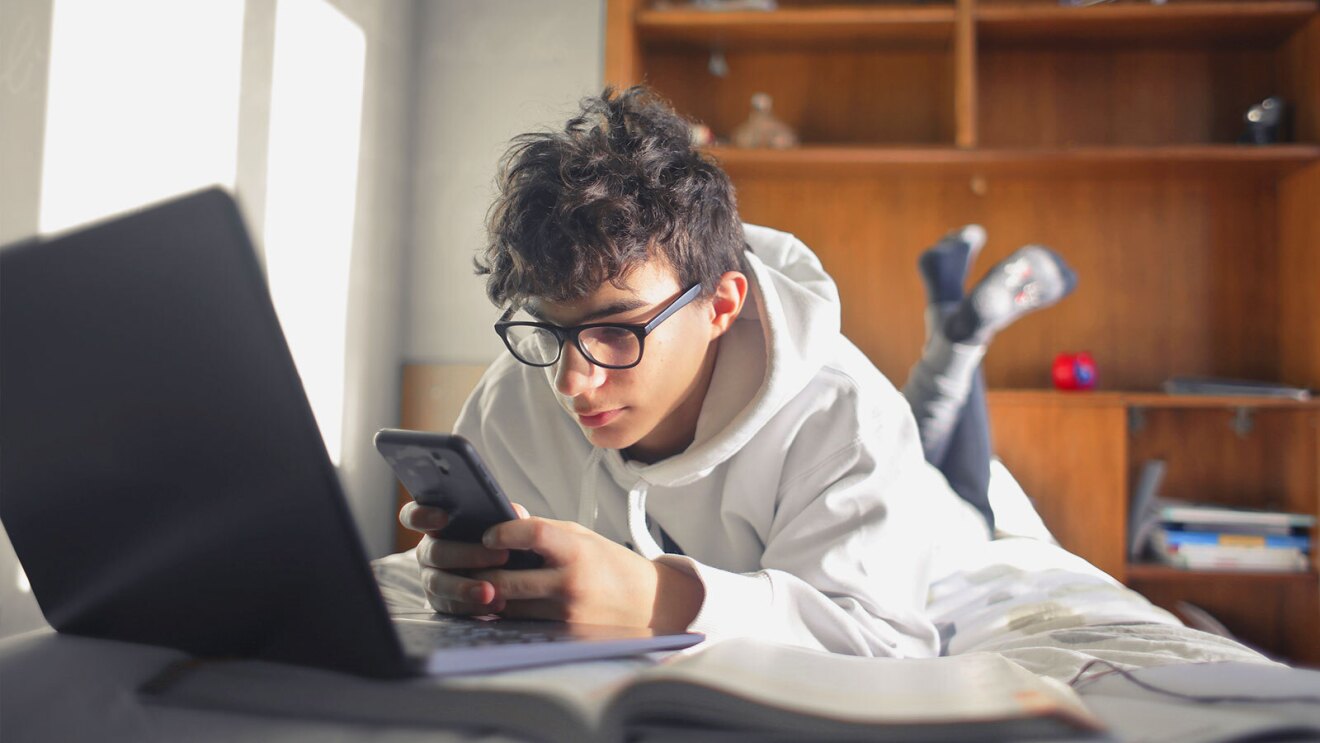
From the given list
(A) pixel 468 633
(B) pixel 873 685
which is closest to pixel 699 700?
(B) pixel 873 685

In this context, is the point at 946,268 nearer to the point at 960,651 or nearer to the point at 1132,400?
the point at 1132,400

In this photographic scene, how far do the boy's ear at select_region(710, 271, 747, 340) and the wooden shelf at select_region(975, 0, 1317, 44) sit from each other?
5.21 feet

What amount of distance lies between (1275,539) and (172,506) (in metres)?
2.37

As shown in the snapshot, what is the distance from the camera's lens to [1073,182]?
249 centimetres

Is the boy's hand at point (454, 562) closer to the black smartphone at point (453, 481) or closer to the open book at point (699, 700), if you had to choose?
the black smartphone at point (453, 481)

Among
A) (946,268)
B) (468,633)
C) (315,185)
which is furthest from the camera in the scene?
(946,268)

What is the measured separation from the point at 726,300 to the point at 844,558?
0.31 m

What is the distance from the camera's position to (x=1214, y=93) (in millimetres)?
2461

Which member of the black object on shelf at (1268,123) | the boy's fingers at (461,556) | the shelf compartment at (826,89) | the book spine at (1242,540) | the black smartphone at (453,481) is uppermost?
the shelf compartment at (826,89)

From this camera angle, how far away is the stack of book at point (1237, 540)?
2.13 meters

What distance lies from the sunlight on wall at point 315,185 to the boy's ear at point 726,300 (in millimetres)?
912

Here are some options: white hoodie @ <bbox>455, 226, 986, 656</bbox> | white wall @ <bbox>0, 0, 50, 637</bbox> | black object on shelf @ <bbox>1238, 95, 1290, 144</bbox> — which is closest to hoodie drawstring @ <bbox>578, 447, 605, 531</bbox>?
white hoodie @ <bbox>455, 226, 986, 656</bbox>

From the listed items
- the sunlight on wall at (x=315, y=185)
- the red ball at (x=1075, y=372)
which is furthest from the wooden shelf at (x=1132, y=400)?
the sunlight on wall at (x=315, y=185)

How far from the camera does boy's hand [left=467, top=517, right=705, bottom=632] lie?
0.61 meters
